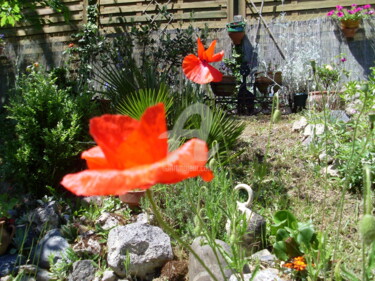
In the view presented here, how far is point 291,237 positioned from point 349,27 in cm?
535

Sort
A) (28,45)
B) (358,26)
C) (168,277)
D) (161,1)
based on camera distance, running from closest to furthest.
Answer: (168,277) < (358,26) < (161,1) < (28,45)

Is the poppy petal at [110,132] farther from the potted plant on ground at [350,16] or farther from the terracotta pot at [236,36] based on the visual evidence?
the potted plant on ground at [350,16]

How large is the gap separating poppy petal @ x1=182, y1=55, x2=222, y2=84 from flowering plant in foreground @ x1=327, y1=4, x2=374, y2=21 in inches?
222

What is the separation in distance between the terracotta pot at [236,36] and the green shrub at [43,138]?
148 inches

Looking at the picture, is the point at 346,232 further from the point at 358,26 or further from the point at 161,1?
the point at 161,1

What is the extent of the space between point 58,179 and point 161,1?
5177 mm

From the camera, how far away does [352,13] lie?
6438 millimetres

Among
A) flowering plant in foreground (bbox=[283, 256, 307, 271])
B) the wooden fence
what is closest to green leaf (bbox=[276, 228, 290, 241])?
flowering plant in foreground (bbox=[283, 256, 307, 271])

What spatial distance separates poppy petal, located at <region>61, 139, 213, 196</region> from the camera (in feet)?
1.83

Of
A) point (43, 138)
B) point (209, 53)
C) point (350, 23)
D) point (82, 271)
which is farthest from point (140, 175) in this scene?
point (350, 23)

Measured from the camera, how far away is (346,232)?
2498mm

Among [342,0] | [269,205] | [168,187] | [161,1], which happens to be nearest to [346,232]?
[269,205]

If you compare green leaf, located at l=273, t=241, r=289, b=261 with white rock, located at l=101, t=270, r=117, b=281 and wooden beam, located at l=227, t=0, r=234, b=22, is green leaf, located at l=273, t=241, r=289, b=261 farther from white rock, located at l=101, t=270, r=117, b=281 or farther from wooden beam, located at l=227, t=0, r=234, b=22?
wooden beam, located at l=227, t=0, r=234, b=22

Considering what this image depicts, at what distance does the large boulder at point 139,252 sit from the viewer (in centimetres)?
252
